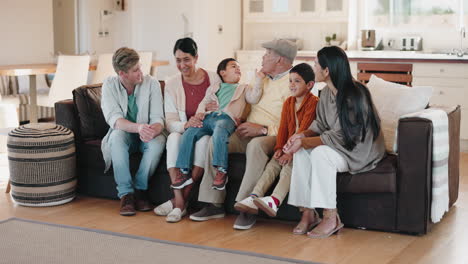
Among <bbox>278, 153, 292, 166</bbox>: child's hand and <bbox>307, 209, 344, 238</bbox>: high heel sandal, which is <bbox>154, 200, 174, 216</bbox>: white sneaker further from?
<bbox>307, 209, 344, 238</bbox>: high heel sandal

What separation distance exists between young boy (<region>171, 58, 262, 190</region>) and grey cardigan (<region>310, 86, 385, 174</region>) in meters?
0.51

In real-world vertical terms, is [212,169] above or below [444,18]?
below

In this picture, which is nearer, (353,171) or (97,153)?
(353,171)

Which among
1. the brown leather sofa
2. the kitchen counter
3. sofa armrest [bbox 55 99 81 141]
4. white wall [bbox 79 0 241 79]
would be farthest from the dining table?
the brown leather sofa

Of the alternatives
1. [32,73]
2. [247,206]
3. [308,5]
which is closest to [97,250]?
[247,206]

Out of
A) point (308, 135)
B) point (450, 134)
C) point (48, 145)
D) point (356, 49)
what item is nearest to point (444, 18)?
point (356, 49)

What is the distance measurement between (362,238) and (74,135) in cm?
209

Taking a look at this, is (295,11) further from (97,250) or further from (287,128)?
(97,250)

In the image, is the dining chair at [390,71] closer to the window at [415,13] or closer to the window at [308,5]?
the window at [415,13]

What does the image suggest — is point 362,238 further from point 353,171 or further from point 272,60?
point 272,60

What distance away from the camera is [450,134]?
4.26 meters

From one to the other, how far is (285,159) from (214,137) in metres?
0.47

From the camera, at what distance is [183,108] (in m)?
4.52

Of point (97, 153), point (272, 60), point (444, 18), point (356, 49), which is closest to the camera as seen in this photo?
point (272, 60)
